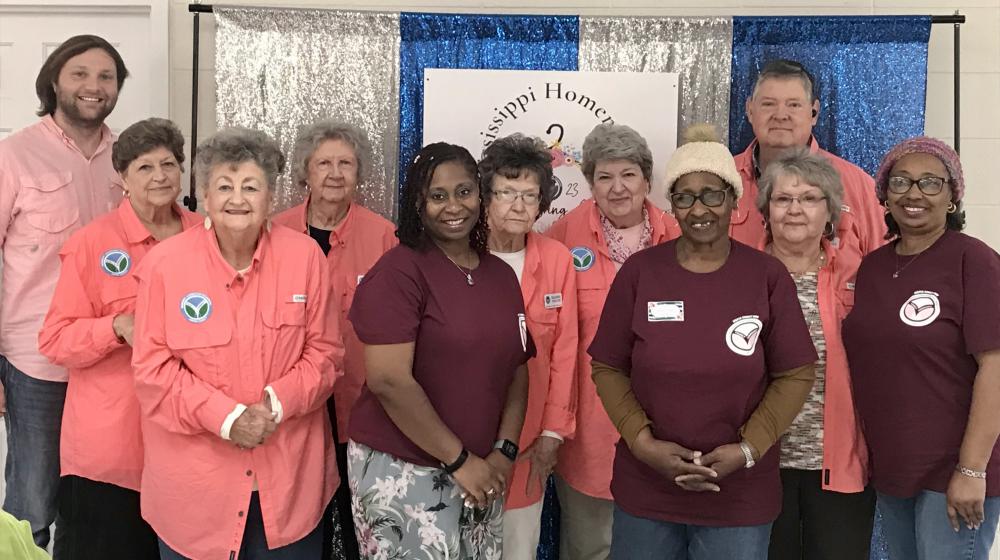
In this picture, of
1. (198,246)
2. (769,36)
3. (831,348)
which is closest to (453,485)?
(198,246)

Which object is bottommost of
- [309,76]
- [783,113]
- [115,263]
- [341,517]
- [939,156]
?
[341,517]

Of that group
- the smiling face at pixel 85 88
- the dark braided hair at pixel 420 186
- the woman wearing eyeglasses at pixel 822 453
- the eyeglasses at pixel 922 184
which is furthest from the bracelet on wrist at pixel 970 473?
the smiling face at pixel 85 88

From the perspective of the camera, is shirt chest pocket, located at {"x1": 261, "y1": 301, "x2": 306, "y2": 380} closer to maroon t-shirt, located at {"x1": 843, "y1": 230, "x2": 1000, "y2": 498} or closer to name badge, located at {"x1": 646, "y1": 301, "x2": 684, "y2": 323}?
name badge, located at {"x1": 646, "y1": 301, "x2": 684, "y2": 323}

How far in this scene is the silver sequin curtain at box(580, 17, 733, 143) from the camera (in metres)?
3.71

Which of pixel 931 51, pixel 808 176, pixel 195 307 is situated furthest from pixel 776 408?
pixel 931 51

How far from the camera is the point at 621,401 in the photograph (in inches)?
93.9

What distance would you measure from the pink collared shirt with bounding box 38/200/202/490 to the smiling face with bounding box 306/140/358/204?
65 centimetres

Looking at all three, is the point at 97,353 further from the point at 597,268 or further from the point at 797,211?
the point at 797,211

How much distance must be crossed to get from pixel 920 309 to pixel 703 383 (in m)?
0.65

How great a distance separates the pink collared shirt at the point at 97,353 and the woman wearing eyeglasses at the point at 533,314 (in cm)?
105

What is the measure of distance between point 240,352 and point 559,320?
38.5 inches

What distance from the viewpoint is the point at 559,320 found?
296cm

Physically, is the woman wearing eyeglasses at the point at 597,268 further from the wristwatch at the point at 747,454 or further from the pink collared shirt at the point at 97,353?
the pink collared shirt at the point at 97,353

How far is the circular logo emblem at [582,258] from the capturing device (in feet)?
10.3
